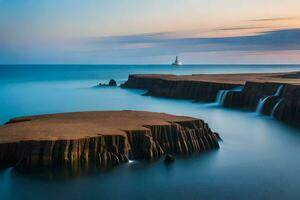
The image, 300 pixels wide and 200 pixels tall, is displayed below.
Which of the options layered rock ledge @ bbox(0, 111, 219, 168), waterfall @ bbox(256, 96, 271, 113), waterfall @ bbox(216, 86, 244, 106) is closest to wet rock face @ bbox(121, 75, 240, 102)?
waterfall @ bbox(216, 86, 244, 106)

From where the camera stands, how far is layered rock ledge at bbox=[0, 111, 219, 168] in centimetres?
2359

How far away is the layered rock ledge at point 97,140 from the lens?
23.6 m

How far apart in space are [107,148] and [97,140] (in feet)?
2.36

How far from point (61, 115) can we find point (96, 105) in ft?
96.6

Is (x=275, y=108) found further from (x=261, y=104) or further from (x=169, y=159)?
(x=169, y=159)

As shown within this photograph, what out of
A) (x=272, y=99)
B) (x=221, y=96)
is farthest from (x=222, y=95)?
(x=272, y=99)

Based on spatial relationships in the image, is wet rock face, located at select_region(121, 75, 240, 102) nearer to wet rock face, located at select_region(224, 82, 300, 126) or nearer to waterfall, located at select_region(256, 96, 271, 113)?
wet rock face, located at select_region(224, 82, 300, 126)

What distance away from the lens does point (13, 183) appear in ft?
71.9

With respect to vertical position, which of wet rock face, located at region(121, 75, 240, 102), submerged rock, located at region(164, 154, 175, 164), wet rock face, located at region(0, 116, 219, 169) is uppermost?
wet rock face, located at region(0, 116, 219, 169)

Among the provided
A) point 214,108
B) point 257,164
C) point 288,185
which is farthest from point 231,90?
point 288,185

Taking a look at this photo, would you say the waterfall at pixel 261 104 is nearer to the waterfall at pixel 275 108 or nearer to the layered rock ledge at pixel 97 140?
the waterfall at pixel 275 108

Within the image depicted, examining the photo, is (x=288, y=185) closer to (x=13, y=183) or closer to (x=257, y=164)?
(x=257, y=164)

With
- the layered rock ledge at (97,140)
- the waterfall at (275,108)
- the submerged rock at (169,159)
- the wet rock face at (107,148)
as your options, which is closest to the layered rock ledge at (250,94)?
the waterfall at (275,108)

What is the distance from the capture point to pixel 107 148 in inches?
980
